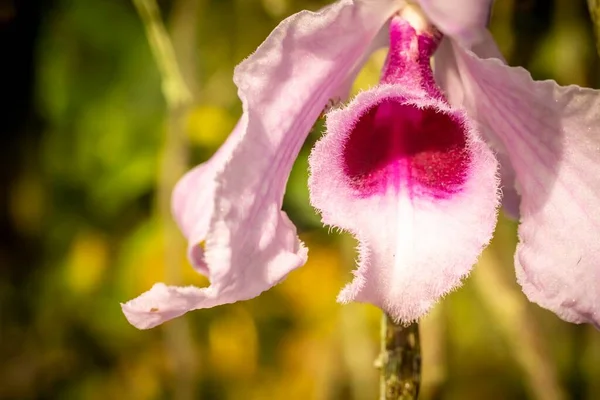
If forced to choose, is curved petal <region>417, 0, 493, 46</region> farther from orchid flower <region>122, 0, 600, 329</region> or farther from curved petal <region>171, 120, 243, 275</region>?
curved petal <region>171, 120, 243, 275</region>

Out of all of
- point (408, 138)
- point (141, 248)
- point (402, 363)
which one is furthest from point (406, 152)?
point (141, 248)

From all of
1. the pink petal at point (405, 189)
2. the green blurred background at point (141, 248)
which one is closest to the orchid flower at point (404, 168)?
the pink petal at point (405, 189)

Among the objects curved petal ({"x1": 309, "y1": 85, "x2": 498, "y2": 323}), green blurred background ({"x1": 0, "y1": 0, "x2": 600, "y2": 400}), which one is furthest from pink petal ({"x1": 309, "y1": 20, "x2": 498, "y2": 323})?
green blurred background ({"x1": 0, "y1": 0, "x2": 600, "y2": 400})

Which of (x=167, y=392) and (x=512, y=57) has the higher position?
(x=512, y=57)

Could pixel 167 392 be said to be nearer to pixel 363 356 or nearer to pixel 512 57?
pixel 363 356

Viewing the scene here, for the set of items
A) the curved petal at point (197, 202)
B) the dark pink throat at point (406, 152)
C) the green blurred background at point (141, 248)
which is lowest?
the green blurred background at point (141, 248)

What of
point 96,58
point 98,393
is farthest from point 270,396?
point 96,58

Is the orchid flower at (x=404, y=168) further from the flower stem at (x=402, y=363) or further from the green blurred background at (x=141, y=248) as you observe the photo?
the green blurred background at (x=141, y=248)
